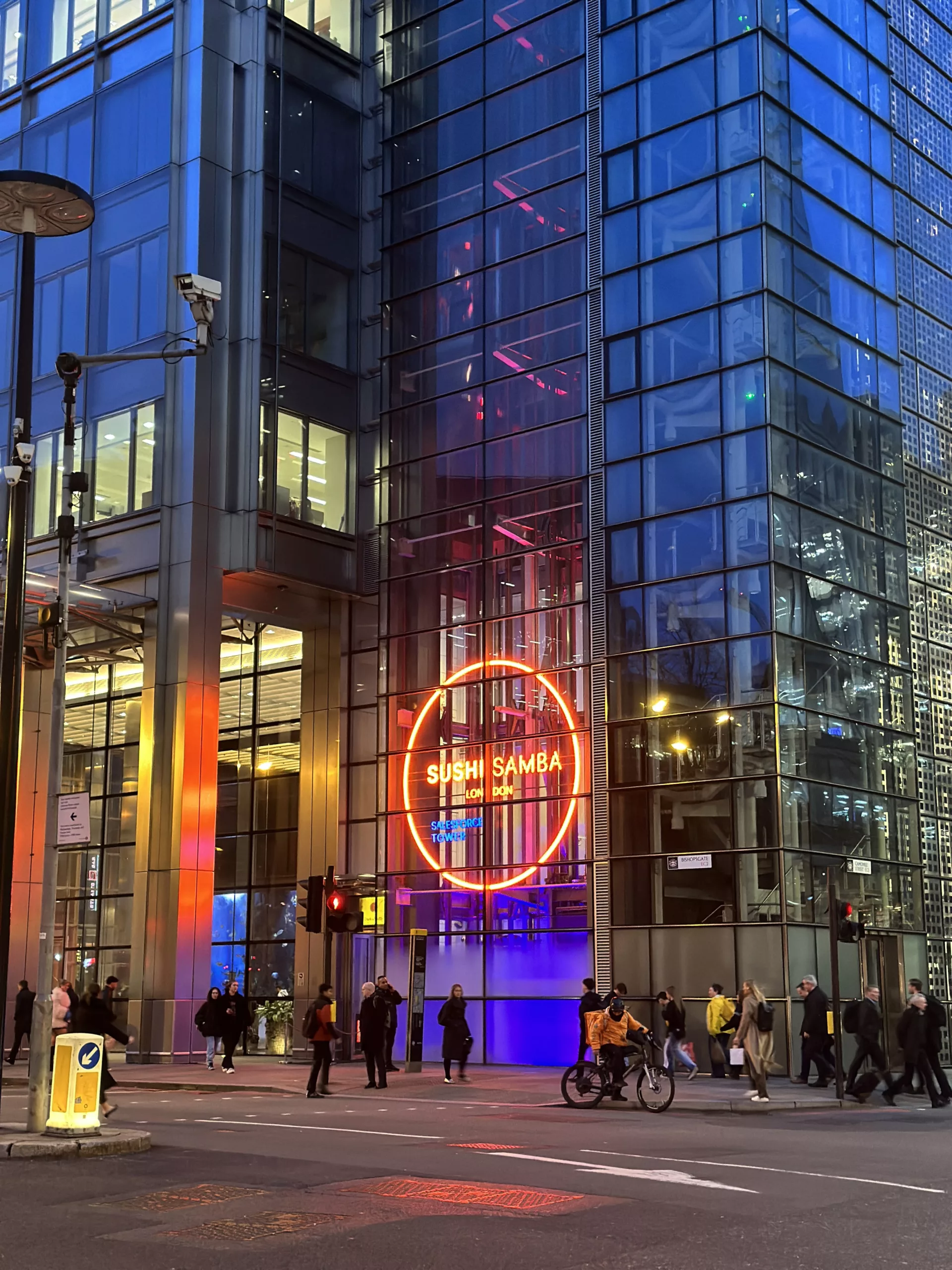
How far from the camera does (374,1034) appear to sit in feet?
88.2

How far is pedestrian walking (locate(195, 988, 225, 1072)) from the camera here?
31172 mm

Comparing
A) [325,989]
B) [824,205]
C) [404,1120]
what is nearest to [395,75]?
[824,205]

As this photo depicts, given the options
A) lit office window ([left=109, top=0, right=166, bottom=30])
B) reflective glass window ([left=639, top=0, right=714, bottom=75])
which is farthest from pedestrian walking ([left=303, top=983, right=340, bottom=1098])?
lit office window ([left=109, top=0, right=166, bottom=30])

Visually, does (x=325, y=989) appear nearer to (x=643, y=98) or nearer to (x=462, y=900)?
(x=462, y=900)

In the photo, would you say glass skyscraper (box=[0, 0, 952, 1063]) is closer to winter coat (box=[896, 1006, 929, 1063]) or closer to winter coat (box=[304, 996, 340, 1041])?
winter coat (box=[896, 1006, 929, 1063])

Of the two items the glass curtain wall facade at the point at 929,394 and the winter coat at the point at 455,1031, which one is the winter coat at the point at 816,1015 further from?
the glass curtain wall facade at the point at 929,394

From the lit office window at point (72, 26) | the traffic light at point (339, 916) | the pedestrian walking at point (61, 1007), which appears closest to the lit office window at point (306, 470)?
the traffic light at point (339, 916)

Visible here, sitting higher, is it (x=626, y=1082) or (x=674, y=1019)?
(x=674, y=1019)

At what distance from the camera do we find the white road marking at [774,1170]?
12.6 m

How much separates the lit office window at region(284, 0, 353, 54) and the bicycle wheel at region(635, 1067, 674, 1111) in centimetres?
2954

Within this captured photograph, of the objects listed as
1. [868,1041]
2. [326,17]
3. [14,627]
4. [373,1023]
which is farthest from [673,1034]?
[326,17]

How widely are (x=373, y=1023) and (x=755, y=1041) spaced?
6.71 metres

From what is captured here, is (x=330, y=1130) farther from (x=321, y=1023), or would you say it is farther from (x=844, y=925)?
(x=844, y=925)

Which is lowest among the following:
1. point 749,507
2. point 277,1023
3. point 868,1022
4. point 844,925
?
point 277,1023
